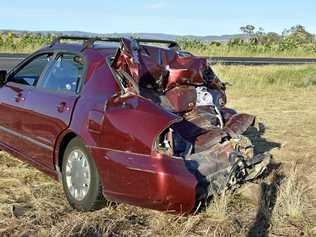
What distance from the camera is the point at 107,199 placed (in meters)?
5.38

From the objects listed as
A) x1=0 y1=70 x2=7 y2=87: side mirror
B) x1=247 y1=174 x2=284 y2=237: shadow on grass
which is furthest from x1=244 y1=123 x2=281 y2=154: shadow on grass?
x1=0 y1=70 x2=7 y2=87: side mirror

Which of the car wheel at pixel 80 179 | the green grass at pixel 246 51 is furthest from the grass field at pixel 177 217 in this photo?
the green grass at pixel 246 51

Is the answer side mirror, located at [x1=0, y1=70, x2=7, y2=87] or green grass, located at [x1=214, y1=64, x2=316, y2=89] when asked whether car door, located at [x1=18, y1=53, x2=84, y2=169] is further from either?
green grass, located at [x1=214, y1=64, x2=316, y2=89]

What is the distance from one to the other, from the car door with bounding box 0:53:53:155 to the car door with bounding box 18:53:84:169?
0.50 ft

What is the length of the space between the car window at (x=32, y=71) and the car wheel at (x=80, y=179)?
136 cm

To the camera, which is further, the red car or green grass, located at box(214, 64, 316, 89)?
green grass, located at box(214, 64, 316, 89)

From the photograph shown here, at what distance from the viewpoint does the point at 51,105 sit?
612 centimetres

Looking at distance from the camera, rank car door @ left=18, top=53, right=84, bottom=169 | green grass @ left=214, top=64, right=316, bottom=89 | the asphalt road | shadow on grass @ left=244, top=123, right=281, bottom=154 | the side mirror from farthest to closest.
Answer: the asphalt road < green grass @ left=214, top=64, right=316, bottom=89 < shadow on grass @ left=244, top=123, right=281, bottom=154 < the side mirror < car door @ left=18, top=53, right=84, bottom=169

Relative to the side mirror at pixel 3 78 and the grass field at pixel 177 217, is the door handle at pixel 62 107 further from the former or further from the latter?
the side mirror at pixel 3 78

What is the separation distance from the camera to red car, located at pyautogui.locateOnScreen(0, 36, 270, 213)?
5070mm

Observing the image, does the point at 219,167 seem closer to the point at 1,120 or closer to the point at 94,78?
the point at 94,78

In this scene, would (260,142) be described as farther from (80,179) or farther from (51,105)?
(80,179)

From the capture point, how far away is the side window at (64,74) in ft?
20.0

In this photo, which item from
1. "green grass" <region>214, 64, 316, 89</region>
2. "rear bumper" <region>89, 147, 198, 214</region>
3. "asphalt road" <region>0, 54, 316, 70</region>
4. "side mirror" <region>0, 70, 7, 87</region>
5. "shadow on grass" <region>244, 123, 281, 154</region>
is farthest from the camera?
"asphalt road" <region>0, 54, 316, 70</region>
